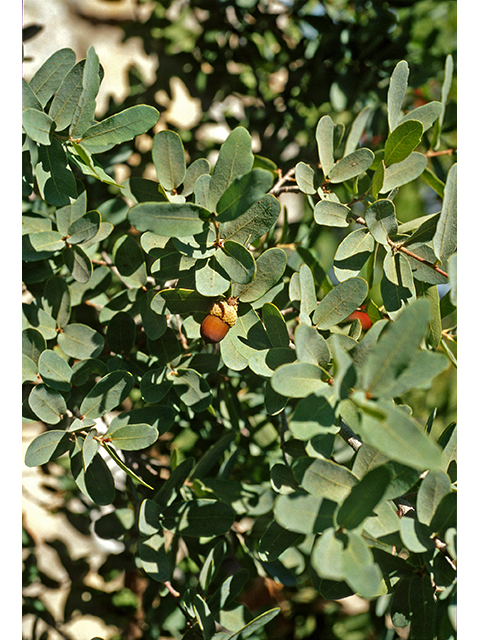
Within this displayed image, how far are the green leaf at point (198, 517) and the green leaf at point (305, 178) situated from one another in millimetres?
335

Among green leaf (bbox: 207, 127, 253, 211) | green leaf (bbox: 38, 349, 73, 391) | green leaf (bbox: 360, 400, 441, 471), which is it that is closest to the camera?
green leaf (bbox: 360, 400, 441, 471)

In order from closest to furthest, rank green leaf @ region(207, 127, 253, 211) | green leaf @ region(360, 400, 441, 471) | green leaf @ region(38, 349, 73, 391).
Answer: green leaf @ region(360, 400, 441, 471) → green leaf @ region(207, 127, 253, 211) → green leaf @ region(38, 349, 73, 391)

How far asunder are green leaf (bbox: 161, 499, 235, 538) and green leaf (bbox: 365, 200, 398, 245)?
314 millimetres

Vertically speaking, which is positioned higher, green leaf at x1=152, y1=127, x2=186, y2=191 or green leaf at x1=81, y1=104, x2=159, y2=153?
green leaf at x1=81, y1=104, x2=159, y2=153

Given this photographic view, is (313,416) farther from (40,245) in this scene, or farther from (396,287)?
(40,245)

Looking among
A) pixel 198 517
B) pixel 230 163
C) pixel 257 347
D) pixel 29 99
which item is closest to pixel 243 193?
pixel 230 163

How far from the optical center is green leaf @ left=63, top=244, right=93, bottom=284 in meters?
0.52

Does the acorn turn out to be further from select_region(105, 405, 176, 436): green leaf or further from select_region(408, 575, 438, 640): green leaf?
select_region(408, 575, 438, 640): green leaf

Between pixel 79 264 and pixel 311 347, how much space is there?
0.28 m

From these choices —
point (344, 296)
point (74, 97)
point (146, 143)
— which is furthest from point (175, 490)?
point (146, 143)

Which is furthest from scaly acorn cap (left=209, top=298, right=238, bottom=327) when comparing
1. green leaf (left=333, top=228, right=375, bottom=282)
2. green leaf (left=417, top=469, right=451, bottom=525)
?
green leaf (left=417, top=469, right=451, bottom=525)

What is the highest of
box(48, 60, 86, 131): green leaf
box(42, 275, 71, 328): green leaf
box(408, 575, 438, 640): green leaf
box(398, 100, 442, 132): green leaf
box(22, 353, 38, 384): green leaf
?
box(48, 60, 86, 131): green leaf
